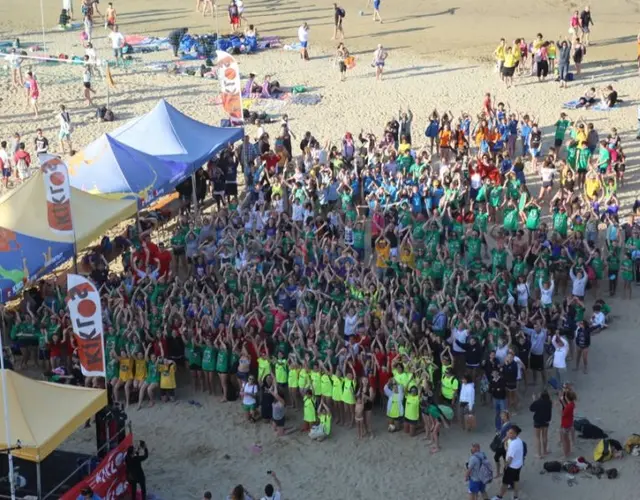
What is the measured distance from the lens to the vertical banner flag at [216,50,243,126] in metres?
24.1

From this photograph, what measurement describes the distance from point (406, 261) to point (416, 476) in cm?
536

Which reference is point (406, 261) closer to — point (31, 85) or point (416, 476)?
point (416, 476)

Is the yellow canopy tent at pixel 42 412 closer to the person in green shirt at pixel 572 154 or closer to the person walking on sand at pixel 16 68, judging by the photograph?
the person in green shirt at pixel 572 154

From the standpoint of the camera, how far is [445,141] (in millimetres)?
25188

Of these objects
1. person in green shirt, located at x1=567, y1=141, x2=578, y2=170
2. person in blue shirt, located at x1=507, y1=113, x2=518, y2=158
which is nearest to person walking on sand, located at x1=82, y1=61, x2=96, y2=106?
person in blue shirt, located at x1=507, y1=113, x2=518, y2=158

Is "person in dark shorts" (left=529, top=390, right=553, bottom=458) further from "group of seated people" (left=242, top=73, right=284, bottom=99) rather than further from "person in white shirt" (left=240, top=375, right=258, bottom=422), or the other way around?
"group of seated people" (left=242, top=73, right=284, bottom=99)

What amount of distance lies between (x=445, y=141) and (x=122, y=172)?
7.40 m

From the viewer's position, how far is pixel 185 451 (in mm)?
16906

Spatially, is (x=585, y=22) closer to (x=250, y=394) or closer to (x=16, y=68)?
(x=16, y=68)

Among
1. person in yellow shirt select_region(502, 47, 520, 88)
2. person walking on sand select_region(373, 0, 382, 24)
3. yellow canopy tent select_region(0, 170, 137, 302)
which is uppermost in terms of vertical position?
person walking on sand select_region(373, 0, 382, 24)

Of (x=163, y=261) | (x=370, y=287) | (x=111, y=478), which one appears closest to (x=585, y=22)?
(x=370, y=287)

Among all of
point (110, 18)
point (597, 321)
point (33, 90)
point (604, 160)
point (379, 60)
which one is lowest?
point (597, 321)

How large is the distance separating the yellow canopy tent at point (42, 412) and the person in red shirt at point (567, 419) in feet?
20.6

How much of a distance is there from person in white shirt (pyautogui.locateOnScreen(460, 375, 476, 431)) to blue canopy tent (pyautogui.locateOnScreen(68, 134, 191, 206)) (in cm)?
788
